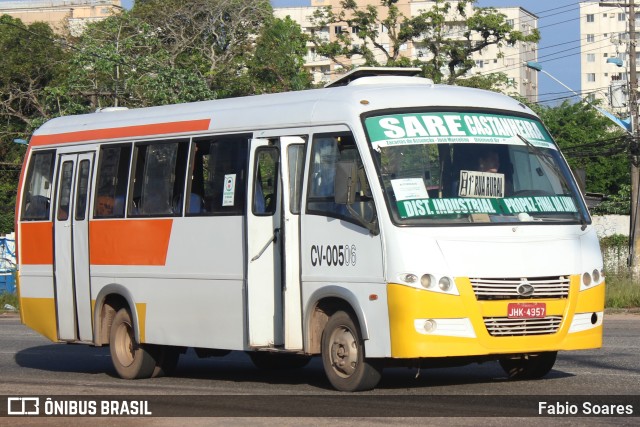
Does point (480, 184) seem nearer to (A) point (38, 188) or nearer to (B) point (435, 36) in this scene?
(A) point (38, 188)

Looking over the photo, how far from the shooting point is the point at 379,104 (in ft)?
39.2

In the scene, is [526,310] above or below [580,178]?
below

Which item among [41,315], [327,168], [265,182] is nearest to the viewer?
[327,168]

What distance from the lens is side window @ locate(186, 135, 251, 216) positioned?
1307 cm

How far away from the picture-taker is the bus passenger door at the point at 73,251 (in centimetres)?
1545

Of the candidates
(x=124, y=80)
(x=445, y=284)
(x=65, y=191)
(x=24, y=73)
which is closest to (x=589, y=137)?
(x=24, y=73)

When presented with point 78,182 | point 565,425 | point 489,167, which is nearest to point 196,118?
point 78,182

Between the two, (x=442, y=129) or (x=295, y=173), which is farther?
(x=295, y=173)

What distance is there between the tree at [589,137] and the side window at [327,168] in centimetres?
7079

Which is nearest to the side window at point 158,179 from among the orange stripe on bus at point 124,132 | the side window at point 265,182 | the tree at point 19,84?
the orange stripe on bus at point 124,132

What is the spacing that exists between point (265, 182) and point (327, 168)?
868 millimetres

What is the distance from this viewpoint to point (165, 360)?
588 inches

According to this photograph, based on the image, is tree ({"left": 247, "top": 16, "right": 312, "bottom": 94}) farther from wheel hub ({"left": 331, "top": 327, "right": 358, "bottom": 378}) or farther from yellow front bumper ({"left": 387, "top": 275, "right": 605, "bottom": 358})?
yellow front bumper ({"left": 387, "top": 275, "right": 605, "bottom": 358})

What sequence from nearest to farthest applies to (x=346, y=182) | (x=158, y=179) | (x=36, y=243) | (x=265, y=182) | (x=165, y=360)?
(x=346, y=182) → (x=265, y=182) → (x=158, y=179) → (x=165, y=360) → (x=36, y=243)
